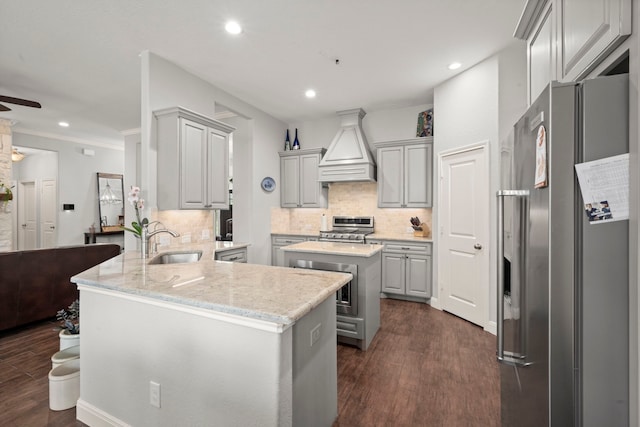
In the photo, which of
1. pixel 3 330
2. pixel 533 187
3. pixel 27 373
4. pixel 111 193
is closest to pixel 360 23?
→ pixel 533 187

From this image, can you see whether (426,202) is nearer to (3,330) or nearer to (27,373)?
(27,373)

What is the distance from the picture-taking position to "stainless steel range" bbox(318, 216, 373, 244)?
4895mm

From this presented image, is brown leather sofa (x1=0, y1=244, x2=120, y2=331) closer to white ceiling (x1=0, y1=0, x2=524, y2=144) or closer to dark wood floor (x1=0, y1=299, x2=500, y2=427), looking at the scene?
dark wood floor (x1=0, y1=299, x2=500, y2=427)

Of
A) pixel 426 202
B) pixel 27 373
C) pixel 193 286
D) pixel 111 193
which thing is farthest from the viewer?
pixel 111 193

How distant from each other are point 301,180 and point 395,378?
384 cm

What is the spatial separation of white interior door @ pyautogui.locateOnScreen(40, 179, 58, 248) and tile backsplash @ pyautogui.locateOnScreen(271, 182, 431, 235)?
5.37 meters

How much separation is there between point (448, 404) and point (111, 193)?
8.42 meters

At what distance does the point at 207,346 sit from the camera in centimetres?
139

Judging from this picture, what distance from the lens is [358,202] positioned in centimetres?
549

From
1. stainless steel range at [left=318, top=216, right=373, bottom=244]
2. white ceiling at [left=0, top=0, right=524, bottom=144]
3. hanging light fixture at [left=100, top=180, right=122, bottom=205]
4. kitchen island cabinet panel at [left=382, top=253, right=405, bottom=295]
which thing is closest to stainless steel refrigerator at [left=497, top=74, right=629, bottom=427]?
white ceiling at [left=0, top=0, right=524, bottom=144]

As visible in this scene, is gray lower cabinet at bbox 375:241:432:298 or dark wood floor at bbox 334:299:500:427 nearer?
dark wood floor at bbox 334:299:500:427

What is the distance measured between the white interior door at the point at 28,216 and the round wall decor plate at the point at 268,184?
6.35 meters

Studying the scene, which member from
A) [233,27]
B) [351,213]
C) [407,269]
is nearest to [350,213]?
[351,213]

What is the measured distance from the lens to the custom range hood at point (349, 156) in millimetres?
4898
